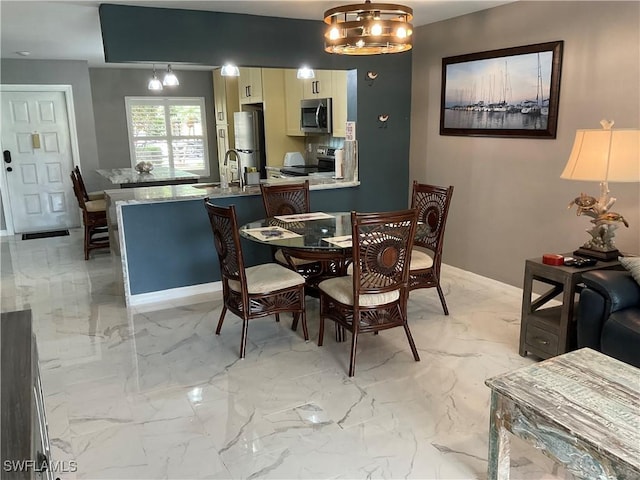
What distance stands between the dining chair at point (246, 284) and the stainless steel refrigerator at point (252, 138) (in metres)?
4.01

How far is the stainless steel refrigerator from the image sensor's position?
7.11m

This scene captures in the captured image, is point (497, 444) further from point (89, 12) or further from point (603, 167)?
point (89, 12)

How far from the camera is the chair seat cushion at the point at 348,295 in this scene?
285 centimetres

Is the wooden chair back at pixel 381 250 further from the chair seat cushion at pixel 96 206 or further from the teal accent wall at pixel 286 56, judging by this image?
the chair seat cushion at pixel 96 206

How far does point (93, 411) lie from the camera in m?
2.54

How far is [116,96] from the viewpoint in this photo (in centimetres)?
805

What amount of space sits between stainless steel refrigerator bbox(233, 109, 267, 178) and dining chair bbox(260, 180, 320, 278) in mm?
3046

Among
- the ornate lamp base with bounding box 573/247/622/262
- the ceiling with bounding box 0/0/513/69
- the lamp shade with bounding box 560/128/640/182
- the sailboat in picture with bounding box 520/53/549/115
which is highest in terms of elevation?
the ceiling with bounding box 0/0/513/69

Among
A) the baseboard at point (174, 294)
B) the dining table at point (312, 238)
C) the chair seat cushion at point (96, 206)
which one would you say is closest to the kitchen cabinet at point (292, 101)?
the chair seat cushion at point (96, 206)

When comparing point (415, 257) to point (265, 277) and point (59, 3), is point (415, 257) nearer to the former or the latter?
point (265, 277)

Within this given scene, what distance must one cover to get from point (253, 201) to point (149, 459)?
257cm

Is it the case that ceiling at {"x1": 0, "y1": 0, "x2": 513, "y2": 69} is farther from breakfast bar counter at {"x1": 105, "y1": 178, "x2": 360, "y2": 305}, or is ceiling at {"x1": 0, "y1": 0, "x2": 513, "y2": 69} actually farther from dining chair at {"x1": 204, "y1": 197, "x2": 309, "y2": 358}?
dining chair at {"x1": 204, "y1": 197, "x2": 309, "y2": 358}

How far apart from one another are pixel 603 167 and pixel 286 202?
226 cm

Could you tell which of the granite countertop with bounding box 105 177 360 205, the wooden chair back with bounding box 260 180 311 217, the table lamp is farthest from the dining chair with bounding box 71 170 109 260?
the table lamp
